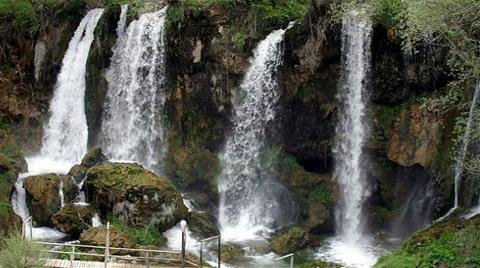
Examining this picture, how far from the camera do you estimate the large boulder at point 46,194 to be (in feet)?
76.8

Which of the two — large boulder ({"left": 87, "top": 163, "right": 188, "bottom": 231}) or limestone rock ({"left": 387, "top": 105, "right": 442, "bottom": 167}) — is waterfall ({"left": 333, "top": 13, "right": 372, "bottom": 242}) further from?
large boulder ({"left": 87, "top": 163, "right": 188, "bottom": 231})

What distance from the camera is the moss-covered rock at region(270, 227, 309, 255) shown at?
2306cm

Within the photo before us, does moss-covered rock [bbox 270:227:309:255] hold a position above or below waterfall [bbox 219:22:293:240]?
below

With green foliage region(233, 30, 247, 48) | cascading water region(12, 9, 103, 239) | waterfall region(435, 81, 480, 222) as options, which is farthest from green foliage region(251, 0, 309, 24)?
waterfall region(435, 81, 480, 222)

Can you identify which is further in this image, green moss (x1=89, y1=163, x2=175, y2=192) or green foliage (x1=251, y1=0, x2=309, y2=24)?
green foliage (x1=251, y1=0, x2=309, y2=24)

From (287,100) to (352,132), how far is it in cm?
317

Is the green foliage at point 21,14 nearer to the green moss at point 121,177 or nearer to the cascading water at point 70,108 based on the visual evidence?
the cascading water at point 70,108

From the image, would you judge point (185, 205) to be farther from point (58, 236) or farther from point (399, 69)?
point (399, 69)

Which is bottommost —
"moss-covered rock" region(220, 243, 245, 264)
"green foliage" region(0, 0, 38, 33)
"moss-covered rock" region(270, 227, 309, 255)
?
"moss-covered rock" region(220, 243, 245, 264)

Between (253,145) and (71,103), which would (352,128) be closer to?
(253,145)

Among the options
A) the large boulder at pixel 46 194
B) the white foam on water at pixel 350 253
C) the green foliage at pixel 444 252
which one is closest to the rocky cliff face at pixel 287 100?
the large boulder at pixel 46 194

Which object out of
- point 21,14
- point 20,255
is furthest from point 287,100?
point 20,255

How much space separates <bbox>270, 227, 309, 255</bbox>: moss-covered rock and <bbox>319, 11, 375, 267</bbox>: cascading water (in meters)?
1.63

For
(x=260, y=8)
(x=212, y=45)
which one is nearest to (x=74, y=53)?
(x=212, y=45)
